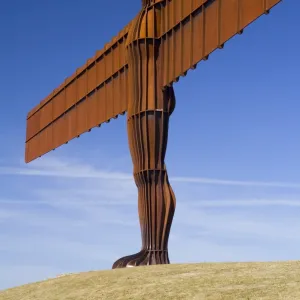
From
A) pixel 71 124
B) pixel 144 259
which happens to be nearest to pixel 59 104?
pixel 71 124

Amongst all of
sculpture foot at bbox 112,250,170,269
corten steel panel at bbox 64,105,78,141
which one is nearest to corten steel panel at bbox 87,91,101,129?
corten steel panel at bbox 64,105,78,141

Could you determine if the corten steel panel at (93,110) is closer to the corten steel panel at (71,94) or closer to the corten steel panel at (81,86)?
the corten steel panel at (81,86)

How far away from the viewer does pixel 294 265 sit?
15648mm

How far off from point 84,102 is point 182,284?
12.1 metres

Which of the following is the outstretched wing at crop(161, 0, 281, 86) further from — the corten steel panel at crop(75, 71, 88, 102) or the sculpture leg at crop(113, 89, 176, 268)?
the corten steel panel at crop(75, 71, 88, 102)

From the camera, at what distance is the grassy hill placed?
514 inches

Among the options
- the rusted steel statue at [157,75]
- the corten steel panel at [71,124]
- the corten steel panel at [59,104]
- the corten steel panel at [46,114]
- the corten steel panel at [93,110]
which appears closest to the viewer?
the rusted steel statue at [157,75]

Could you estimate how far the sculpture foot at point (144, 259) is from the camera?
18469 mm

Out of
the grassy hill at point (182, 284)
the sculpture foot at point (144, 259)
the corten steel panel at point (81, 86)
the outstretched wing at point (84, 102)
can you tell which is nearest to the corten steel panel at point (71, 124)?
the outstretched wing at point (84, 102)

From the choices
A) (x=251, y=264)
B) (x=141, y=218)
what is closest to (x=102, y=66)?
(x=141, y=218)

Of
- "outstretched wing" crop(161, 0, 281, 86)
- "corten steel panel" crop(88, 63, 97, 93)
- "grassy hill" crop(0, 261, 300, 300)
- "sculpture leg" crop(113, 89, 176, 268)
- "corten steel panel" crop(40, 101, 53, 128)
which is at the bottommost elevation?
"grassy hill" crop(0, 261, 300, 300)

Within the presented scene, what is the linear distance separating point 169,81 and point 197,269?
19.0 feet

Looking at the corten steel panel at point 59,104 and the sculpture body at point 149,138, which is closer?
the sculpture body at point 149,138

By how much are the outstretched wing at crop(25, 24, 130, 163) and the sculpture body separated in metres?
1.60
